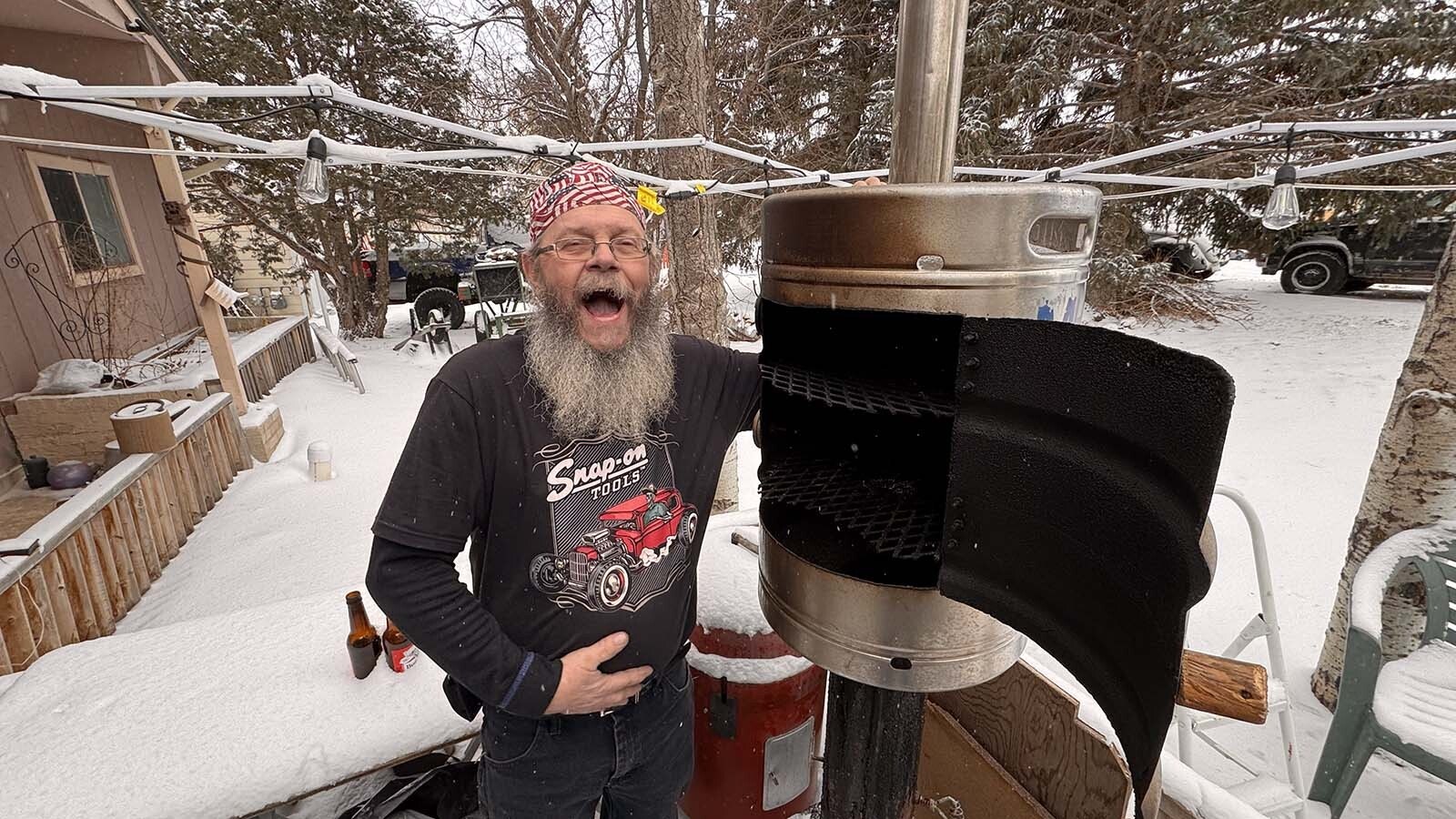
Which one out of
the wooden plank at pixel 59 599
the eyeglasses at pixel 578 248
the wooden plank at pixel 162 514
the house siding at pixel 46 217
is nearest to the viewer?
the eyeglasses at pixel 578 248

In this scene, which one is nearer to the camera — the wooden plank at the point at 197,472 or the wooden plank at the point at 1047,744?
the wooden plank at the point at 1047,744

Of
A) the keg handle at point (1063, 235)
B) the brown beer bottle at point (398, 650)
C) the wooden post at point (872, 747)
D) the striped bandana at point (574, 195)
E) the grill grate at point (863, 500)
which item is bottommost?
the brown beer bottle at point (398, 650)

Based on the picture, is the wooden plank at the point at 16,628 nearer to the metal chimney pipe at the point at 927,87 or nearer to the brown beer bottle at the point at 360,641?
the brown beer bottle at the point at 360,641

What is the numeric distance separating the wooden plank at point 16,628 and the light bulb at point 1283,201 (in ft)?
21.9

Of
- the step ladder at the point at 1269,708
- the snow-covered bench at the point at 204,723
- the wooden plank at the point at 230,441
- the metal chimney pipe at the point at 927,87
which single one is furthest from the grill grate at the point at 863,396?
the wooden plank at the point at 230,441

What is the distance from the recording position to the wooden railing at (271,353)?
730 cm

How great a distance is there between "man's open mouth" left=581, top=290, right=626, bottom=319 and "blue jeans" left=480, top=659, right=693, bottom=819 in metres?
0.96

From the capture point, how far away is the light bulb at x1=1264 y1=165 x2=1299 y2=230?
3200mm

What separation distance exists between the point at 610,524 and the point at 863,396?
0.71 m

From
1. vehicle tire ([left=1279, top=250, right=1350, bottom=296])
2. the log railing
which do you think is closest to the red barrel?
the log railing

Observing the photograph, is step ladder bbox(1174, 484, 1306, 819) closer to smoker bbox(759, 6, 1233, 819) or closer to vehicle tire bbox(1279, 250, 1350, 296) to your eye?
smoker bbox(759, 6, 1233, 819)

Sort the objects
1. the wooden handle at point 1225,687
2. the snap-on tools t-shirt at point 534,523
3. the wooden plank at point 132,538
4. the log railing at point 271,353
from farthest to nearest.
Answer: the log railing at point 271,353 → the wooden plank at point 132,538 → the snap-on tools t-shirt at point 534,523 → the wooden handle at point 1225,687

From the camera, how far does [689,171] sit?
387 cm

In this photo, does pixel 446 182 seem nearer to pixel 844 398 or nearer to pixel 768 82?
pixel 768 82
